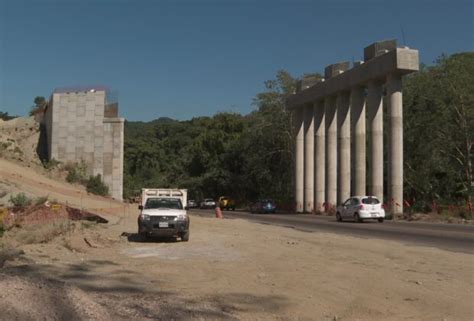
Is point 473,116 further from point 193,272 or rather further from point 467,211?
point 193,272

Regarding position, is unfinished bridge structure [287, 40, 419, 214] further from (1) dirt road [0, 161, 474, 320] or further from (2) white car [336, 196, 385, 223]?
(1) dirt road [0, 161, 474, 320]

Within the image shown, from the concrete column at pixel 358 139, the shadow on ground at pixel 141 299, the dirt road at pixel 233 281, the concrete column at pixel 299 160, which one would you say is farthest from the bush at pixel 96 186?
the shadow on ground at pixel 141 299

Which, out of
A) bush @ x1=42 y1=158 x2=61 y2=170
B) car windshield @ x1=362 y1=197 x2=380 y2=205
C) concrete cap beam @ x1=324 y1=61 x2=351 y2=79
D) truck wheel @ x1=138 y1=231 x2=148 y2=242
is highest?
concrete cap beam @ x1=324 y1=61 x2=351 y2=79

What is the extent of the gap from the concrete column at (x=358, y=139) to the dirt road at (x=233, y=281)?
85.4ft

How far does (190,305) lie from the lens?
8.48 metres

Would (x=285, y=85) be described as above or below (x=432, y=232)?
above

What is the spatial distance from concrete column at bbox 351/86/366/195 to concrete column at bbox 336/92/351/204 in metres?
2.18

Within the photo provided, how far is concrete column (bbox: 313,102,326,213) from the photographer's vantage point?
2157 inches

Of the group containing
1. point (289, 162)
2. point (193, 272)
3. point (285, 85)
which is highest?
point (285, 85)

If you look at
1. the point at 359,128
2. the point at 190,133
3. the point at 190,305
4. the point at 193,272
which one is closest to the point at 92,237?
the point at 193,272

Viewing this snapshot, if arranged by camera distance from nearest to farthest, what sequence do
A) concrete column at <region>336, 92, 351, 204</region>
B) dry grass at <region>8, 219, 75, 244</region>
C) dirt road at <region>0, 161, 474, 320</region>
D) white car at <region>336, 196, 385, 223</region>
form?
1. dirt road at <region>0, 161, 474, 320</region>
2. dry grass at <region>8, 219, 75, 244</region>
3. white car at <region>336, 196, 385, 223</region>
4. concrete column at <region>336, 92, 351, 204</region>

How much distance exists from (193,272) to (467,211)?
2656 centimetres

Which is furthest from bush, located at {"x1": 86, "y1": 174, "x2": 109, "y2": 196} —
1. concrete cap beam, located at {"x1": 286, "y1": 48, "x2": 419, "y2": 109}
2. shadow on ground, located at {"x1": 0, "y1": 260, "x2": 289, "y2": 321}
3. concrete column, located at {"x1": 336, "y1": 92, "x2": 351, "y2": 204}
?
shadow on ground, located at {"x1": 0, "y1": 260, "x2": 289, "y2": 321}

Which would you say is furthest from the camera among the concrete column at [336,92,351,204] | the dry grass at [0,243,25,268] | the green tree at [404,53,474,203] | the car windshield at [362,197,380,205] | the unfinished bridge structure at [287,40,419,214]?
the concrete column at [336,92,351,204]
